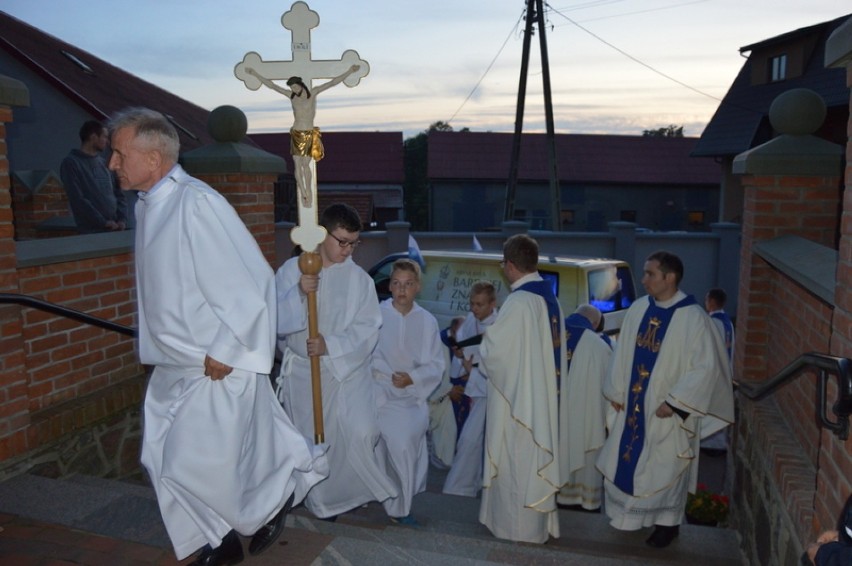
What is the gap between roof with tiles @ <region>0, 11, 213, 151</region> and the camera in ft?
55.1

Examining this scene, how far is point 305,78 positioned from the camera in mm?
4293

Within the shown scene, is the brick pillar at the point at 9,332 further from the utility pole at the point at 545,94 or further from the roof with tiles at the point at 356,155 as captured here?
the roof with tiles at the point at 356,155

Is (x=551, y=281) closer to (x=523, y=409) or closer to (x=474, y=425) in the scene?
(x=474, y=425)

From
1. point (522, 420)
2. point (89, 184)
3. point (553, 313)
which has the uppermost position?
point (89, 184)

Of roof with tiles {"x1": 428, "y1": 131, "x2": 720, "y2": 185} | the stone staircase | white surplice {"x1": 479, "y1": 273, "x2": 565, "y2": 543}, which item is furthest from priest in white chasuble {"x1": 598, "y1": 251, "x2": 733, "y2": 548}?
roof with tiles {"x1": 428, "y1": 131, "x2": 720, "y2": 185}

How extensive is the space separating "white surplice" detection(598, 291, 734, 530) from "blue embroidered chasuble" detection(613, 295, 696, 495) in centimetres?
5

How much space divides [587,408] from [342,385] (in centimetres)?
225

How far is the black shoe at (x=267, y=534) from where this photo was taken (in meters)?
3.58

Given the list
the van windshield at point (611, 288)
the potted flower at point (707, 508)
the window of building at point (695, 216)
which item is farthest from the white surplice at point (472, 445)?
the window of building at point (695, 216)

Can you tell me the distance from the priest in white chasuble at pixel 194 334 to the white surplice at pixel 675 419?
8.93 feet

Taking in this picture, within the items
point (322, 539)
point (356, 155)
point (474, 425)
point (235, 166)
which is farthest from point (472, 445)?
point (356, 155)

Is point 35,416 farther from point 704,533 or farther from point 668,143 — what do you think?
point 668,143

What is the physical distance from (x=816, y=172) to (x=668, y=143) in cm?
3030

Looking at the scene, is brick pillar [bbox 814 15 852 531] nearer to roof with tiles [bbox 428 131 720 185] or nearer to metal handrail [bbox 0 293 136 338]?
metal handrail [bbox 0 293 136 338]
